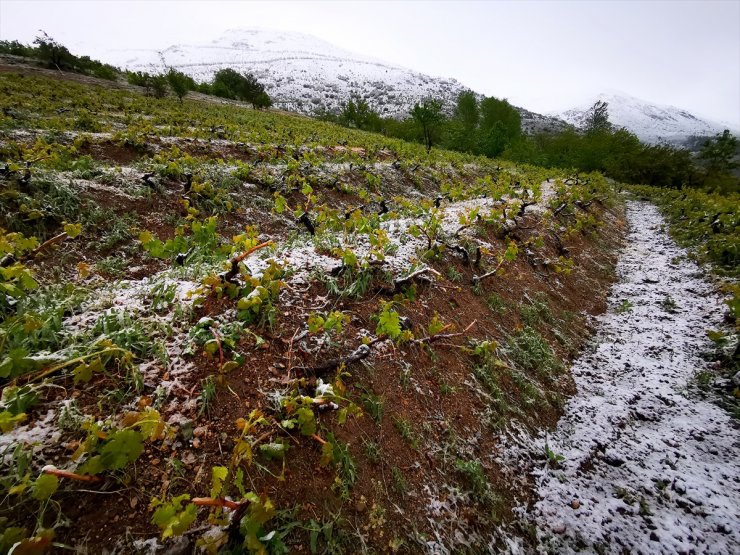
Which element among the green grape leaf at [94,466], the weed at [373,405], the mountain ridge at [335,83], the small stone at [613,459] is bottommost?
the small stone at [613,459]

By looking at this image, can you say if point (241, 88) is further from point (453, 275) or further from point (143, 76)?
point (453, 275)

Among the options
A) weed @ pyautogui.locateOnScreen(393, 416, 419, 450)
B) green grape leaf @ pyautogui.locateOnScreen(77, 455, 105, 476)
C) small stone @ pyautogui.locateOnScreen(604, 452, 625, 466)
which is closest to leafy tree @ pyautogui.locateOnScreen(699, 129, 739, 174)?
small stone @ pyautogui.locateOnScreen(604, 452, 625, 466)

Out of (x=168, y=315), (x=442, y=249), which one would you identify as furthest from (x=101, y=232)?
(x=442, y=249)

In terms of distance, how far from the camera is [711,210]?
12.1m

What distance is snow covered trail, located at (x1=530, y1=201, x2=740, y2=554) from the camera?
8.84 ft

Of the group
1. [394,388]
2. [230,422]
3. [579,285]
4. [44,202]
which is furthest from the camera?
[579,285]

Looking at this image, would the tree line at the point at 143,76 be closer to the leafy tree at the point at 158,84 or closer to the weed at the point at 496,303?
the leafy tree at the point at 158,84

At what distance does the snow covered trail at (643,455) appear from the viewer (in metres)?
2.69

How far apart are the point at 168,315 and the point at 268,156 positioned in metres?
10.8

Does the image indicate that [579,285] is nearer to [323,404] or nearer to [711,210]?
[323,404]

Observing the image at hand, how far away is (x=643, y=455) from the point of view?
3377 mm

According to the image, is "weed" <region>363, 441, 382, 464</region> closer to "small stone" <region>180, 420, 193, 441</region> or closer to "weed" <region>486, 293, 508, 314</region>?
"small stone" <region>180, 420, 193, 441</region>

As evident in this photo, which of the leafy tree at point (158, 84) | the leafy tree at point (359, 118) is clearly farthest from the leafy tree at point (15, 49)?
the leafy tree at point (359, 118)

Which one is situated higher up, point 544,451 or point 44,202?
point 44,202
